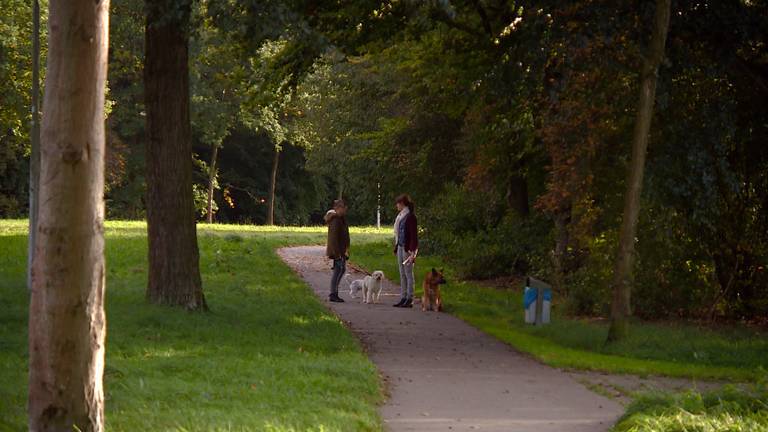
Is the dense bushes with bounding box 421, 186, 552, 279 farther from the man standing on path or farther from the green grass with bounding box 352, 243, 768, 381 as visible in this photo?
the green grass with bounding box 352, 243, 768, 381

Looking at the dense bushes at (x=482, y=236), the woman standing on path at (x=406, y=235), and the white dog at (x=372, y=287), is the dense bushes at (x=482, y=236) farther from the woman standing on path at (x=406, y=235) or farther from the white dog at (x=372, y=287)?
the woman standing on path at (x=406, y=235)

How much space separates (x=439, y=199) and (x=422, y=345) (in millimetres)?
19103

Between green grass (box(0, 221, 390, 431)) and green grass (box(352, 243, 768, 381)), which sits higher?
green grass (box(0, 221, 390, 431))

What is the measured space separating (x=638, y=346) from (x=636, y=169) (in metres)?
2.45

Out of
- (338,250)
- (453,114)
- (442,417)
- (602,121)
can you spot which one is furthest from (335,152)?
(442,417)

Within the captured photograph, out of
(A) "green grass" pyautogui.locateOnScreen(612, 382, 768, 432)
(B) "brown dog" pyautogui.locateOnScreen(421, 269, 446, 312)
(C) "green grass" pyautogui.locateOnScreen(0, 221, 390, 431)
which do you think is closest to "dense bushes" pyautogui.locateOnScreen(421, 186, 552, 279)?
(B) "brown dog" pyautogui.locateOnScreen(421, 269, 446, 312)

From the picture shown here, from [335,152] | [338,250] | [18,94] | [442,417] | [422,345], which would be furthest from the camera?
[18,94]

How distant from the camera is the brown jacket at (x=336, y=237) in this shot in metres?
22.4

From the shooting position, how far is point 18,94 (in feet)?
154

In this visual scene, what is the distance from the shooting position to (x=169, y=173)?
1733 cm

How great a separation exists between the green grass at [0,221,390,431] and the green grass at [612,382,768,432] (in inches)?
83.1

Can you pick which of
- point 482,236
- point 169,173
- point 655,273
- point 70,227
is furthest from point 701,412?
point 482,236

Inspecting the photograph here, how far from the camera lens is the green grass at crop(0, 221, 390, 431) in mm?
9109

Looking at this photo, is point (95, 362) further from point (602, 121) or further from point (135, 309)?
point (602, 121)
